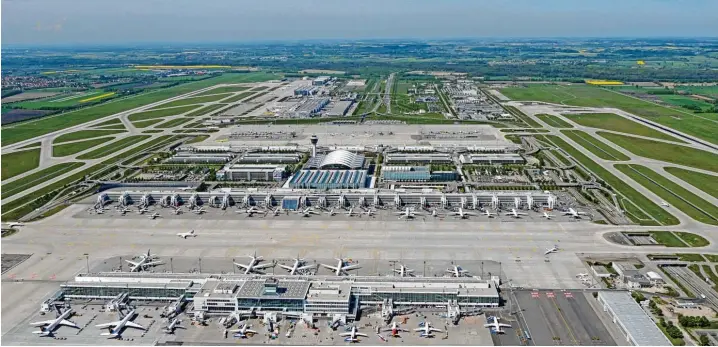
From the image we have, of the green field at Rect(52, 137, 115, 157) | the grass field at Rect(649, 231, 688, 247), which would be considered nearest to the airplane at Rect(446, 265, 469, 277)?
the grass field at Rect(649, 231, 688, 247)

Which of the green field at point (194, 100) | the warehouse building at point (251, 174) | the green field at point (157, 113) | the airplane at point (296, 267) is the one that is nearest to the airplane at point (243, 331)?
the airplane at point (296, 267)

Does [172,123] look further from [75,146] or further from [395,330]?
[395,330]

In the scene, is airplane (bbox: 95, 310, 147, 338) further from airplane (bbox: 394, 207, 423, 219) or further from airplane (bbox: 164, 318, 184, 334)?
airplane (bbox: 394, 207, 423, 219)

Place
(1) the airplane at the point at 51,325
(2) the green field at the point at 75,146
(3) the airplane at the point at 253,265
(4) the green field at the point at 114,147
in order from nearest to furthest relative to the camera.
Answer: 1. (1) the airplane at the point at 51,325
2. (3) the airplane at the point at 253,265
3. (4) the green field at the point at 114,147
4. (2) the green field at the point at 75,146

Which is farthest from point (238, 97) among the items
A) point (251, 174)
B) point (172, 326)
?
point (172, 326)

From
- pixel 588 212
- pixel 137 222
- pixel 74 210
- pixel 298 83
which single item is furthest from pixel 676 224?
pixel 298 83

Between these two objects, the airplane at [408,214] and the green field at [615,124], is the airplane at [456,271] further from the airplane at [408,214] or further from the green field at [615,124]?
the green field at [615,124]
